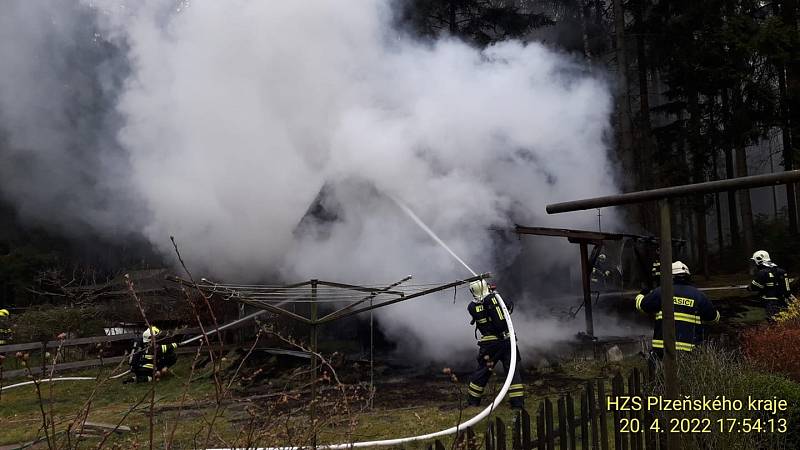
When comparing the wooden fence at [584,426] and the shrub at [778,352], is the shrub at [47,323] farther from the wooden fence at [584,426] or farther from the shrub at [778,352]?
the shrub at [778,352]

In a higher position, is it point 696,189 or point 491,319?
point 696,189

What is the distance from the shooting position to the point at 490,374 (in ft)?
22.4

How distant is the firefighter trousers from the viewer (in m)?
6.57

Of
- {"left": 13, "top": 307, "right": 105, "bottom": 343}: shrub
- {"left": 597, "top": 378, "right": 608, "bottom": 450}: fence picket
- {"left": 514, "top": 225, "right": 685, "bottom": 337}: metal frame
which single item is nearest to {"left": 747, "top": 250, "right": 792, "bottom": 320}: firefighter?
{"left": 514, "top": 225, "right": 685, "bottom": 337}: metal frame

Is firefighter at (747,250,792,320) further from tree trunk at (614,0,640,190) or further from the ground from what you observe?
tree trunk at (614,0,640,190)

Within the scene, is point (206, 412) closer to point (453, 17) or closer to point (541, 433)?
point (541, 433)

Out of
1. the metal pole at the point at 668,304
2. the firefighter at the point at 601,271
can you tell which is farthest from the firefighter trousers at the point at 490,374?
the firefighter at the point at 601,271

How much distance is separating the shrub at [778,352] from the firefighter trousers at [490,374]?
→ 2350 mm

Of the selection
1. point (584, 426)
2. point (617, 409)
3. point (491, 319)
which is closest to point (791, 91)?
point (491, 319)

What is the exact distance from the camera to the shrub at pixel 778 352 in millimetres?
5289

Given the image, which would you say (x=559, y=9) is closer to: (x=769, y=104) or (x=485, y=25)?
(x=485, y=25)

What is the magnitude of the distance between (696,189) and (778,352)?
3.24 meters

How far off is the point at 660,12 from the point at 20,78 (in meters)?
19.0

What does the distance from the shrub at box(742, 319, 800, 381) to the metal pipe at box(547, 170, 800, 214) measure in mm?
2873
